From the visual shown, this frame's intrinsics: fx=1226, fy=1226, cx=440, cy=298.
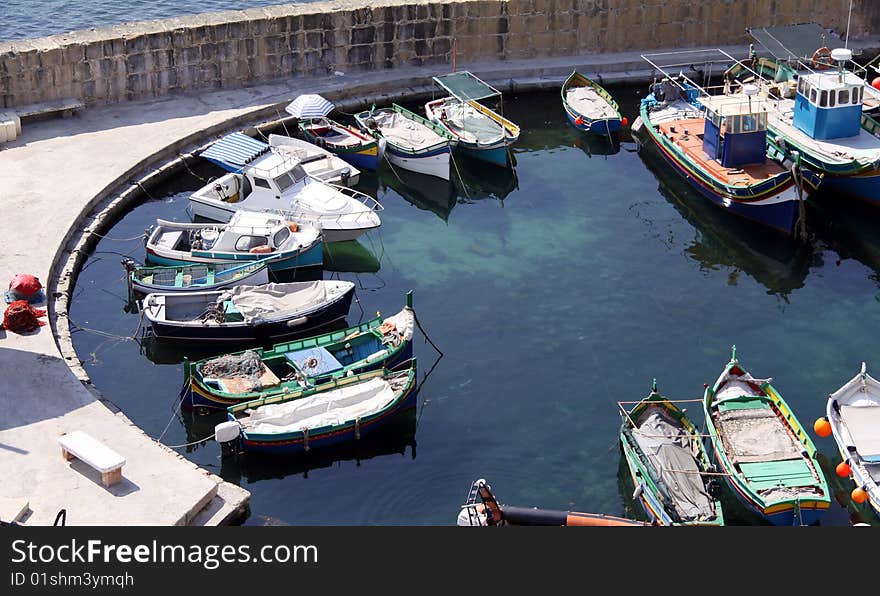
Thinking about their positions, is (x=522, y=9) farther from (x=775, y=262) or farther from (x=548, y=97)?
(x=775, y=262)

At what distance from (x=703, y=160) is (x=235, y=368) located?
19.7 metres

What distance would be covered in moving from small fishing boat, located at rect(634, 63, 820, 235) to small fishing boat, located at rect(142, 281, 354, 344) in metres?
14.3

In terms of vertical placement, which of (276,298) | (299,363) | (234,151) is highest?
(234,151)

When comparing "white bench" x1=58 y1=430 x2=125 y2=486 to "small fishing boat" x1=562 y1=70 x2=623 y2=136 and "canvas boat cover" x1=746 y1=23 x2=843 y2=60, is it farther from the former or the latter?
"canvas boat cover" x1=746 y1=23 x2=843 y2=60

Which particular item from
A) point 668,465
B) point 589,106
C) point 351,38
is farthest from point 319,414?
point 351,38

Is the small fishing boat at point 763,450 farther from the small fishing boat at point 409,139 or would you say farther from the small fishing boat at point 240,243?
the small fishing boat at point 409,139

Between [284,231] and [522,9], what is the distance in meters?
18.1

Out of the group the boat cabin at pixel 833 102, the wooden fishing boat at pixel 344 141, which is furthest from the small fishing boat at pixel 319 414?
the boat cabin at pixel 833 102

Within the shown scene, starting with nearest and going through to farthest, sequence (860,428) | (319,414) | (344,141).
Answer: (860,428), (319,414), (344,141)

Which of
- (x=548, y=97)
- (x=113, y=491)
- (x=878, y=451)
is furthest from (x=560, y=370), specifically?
(x=548, y=97)

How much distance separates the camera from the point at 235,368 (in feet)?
107

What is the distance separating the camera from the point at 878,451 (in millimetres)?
29500

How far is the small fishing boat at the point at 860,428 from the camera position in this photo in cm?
2900

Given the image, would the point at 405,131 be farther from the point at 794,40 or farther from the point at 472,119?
the point at 794,40
